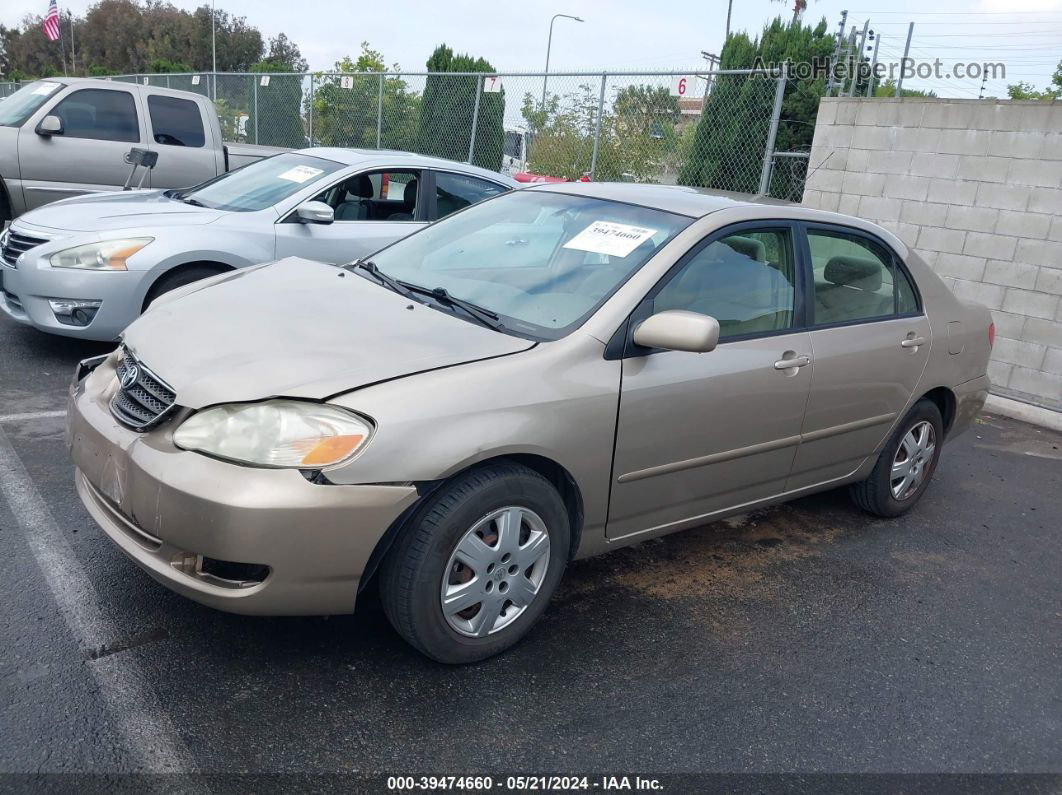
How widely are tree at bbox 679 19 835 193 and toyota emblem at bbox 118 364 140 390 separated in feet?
24.9

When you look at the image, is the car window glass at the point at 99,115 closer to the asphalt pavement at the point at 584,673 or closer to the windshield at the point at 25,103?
the windshield at the point at 25,103

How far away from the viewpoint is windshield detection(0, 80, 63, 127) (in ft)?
29.8

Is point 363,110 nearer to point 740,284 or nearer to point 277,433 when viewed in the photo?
point 740,284

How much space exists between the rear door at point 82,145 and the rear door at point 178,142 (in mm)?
169

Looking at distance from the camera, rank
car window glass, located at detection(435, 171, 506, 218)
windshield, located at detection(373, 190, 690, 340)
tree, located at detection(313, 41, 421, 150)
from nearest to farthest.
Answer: windshield, located at detection(373, 190, 690, 340) < car window glass, located at detection(435, 171, 506, 218) < tree, located at detection(313, 41, 421, 150)

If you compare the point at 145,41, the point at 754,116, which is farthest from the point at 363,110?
the point at 145,41

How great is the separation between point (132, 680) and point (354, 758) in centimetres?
77

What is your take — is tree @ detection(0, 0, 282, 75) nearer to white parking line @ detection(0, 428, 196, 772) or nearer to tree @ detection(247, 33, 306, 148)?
tree @ detection(247, 33, 306, 148)

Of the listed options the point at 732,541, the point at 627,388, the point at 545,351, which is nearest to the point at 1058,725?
the point at 732,541

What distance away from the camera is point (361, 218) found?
6.52 m

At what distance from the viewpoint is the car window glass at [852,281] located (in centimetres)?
407

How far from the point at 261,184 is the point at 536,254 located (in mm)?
3509

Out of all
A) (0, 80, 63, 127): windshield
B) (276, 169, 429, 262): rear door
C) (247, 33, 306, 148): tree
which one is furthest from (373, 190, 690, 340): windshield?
(247, 33, 306, 148): tree

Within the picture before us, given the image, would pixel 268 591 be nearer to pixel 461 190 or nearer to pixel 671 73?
pixel 461 190
